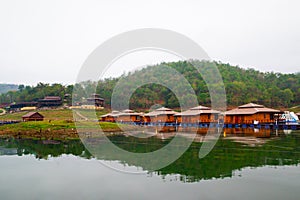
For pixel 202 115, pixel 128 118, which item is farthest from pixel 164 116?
pixel 128 118

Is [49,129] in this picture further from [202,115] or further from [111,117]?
[202,115]

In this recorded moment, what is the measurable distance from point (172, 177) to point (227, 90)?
53.1 metres

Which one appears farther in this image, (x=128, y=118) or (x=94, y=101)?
(x=94, y=101)

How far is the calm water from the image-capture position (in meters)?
9.73

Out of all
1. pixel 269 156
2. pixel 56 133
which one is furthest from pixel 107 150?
pixel 56 133

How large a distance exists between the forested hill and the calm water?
4535 cm

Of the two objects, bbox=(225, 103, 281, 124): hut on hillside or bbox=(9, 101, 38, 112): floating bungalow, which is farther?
bbox=(9, 101, 38, 112): floating bungalow

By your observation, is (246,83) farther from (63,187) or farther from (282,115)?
(63,187)

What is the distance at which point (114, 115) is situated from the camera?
51.3 meters

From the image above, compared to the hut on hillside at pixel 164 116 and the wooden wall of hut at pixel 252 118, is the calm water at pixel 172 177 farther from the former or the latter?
the hut on hillside at pixel 164 116

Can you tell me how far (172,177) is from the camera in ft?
39.0

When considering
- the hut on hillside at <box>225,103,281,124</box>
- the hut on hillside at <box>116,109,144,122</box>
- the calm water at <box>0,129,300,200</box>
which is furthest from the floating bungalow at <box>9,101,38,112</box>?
the calm water at <box>0,129,300,200</box>

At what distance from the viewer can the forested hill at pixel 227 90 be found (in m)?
61.2

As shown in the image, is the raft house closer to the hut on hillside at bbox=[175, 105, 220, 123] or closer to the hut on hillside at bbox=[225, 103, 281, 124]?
the hut on hillside at bbox=[175, 105, 220, 123]
